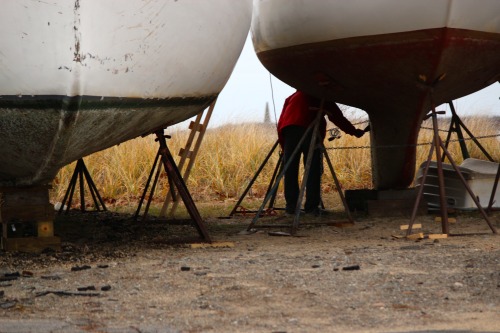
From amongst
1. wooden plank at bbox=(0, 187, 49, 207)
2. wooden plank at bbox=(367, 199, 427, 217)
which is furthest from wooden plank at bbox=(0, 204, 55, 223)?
wooden plank at bbox=(367, 199, 427, 217)

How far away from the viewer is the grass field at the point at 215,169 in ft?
37.4

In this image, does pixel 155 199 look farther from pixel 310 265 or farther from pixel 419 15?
pixel 310 265

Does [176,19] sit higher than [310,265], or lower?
higher

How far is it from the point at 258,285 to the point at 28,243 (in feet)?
6.40

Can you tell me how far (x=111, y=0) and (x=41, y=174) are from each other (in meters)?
1.28

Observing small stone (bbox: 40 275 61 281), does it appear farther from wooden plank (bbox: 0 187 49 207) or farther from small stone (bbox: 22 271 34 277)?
wooden plank (bbox: 0 187 49 207)

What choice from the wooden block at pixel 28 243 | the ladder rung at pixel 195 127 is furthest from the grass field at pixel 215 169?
the wooden block at pixel 28 243

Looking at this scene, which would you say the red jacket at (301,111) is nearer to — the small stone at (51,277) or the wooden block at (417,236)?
the wooden block at (417,236)

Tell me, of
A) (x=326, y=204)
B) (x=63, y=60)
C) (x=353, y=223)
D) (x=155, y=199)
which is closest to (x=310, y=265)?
(x=63, y=60)

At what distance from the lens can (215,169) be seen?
11.9 m

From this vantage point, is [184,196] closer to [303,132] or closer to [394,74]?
[394,74]

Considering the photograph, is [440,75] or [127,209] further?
[127,209]

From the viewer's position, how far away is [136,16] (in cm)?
541

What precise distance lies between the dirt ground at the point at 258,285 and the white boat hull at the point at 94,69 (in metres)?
0.76
